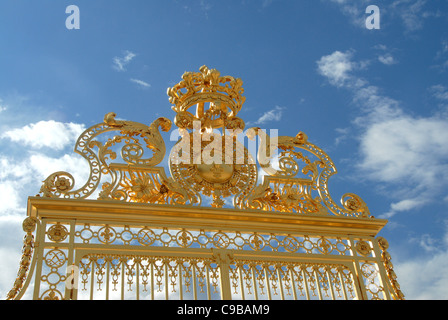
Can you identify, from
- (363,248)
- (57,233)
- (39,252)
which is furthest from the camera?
(363,248)

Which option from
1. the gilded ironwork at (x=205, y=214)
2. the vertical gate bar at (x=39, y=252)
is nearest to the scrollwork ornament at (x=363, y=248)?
the gilded ironwork at (x=205, y=214)

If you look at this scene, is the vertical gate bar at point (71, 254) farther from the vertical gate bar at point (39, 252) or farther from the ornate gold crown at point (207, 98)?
the ornate gold crown at point (207, 98)

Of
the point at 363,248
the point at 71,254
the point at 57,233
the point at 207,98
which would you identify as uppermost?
the point at 207,98

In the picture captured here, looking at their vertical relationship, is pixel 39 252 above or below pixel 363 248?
below

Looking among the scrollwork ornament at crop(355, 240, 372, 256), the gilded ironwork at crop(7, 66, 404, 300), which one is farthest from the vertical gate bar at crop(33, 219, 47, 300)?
the scrollwork ornament at crop(355, 240, 372, 256)

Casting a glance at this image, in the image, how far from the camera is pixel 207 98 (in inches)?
276

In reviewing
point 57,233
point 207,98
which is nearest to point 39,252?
point 57,233

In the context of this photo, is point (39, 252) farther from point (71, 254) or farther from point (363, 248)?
point (363, 248)

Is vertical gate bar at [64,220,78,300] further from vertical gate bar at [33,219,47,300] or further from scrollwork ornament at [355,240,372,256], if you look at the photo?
scrollwork ornament at [355,240,372,256]

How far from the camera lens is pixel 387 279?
21.3 ft

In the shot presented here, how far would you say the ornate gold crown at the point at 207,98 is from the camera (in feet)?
23.0

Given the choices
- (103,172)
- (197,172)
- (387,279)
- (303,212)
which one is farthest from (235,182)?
(387,279)

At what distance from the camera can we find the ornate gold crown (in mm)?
7000
